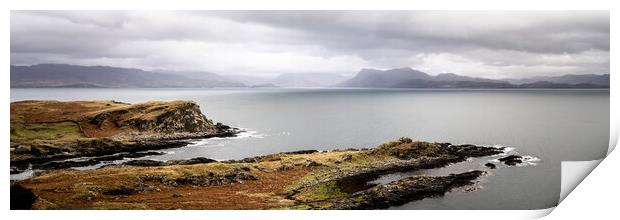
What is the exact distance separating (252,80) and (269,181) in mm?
5881

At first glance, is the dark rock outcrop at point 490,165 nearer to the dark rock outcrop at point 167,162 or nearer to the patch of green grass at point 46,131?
the dark rock outcrop at point 167,162

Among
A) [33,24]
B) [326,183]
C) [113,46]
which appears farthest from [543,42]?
[33,24]

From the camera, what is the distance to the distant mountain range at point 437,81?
29.0m

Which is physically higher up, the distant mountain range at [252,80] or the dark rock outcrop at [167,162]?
the distant mountain range at [252,80]

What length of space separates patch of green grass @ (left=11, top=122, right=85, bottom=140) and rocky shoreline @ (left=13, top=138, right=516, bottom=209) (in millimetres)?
2031

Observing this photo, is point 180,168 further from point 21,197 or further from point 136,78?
point 21,197

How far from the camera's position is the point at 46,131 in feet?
90.9

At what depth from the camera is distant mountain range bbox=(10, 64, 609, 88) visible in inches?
1068

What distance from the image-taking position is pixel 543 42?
27.5 meters

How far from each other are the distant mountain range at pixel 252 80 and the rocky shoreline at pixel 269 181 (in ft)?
12.1

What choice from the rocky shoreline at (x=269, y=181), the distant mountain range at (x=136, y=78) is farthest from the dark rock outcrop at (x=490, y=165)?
the distant mountain range at (x=136, y=78)

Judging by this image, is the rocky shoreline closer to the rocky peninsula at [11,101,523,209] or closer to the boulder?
the rocky peninsula at [11,101,523,209]

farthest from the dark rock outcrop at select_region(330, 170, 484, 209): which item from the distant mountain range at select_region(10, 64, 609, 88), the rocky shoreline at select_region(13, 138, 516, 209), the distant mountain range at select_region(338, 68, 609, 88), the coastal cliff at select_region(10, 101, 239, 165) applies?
the coastal cliff at select_region(10, 101, 239, 165)
